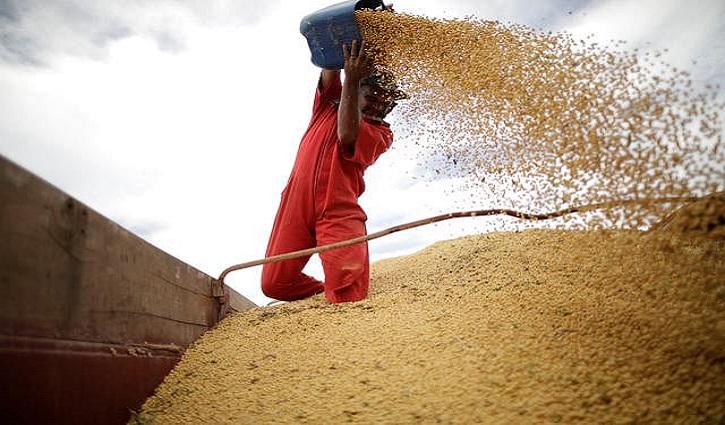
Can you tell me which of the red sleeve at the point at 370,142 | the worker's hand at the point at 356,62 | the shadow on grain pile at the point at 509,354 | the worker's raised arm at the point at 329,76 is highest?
the worker's raised arm at the point at 329,76

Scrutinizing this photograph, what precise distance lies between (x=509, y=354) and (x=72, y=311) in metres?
1.18

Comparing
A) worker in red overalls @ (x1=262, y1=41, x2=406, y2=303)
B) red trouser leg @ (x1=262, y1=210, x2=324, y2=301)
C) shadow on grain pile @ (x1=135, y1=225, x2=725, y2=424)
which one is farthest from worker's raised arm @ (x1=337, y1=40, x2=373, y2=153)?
shadow on grain pile @ (x1=135, y1=225, x2=725, y2=424)

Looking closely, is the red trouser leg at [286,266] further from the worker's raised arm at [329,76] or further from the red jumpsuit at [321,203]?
the worker's raised arm at [329,76]

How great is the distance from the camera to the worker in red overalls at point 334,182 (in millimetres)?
2322

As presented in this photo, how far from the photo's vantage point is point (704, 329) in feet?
3.71

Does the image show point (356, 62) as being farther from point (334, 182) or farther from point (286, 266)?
point (286, 266)

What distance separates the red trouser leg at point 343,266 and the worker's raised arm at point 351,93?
514mm

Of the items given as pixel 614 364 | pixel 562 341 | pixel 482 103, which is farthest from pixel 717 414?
pixel 482 103

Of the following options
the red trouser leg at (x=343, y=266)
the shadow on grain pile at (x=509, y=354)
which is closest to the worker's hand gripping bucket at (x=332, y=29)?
the red trouser leg at (x=343, y=266)

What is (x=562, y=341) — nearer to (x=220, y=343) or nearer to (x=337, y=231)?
(x=220, y=343)

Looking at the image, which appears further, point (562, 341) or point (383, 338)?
point (383, 338)

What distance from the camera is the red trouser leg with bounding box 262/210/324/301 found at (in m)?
2.59

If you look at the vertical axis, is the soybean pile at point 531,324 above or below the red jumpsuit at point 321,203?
below

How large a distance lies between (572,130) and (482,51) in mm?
609
